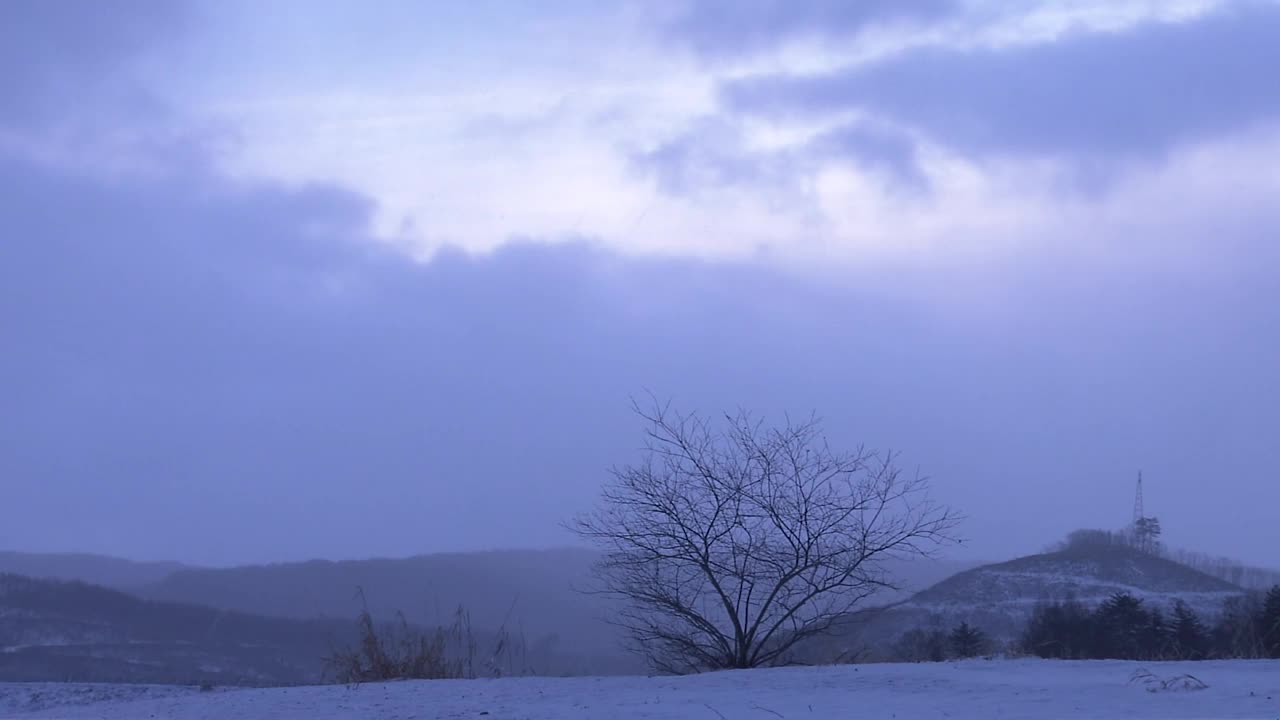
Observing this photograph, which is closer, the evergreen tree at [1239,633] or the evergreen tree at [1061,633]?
the evergreen tree at [1239,633]

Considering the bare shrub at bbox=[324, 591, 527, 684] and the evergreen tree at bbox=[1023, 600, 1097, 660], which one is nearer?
the bare shrub at bbox=[324, 591, 527, 684]

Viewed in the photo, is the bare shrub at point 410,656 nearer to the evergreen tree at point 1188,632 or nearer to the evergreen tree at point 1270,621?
the evergreen tree at point 1188,632

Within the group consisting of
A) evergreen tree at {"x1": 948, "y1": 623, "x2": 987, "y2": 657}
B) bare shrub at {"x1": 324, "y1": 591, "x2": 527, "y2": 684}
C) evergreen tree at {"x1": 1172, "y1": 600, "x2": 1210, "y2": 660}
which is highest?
evergreen tree at {"x1": 1172, "y1": 600, "x2": 1210, "y2": 660}

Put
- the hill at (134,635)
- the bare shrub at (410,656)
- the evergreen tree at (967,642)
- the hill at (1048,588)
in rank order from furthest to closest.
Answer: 1. the hill at (1048,588)
2. the hill at (134,635)
3. the bare shrub at (410,656)
4. the evergreen tree at (967,642)

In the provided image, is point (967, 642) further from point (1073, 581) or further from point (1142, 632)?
point (1073, 581)

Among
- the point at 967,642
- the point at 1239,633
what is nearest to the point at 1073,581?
the point at 1239,633

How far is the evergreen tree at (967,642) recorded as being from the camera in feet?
41.2

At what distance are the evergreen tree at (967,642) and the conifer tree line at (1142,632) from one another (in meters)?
0.53

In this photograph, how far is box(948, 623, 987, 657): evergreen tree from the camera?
12.6m

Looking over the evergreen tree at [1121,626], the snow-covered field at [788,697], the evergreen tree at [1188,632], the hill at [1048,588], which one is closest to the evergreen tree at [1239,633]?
the evergreen tree at [1188,632]

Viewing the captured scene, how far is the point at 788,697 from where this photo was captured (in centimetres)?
875

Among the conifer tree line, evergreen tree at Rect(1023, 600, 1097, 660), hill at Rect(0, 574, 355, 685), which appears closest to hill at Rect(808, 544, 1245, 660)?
evergreen tree at Rect(1023, 600, 1097, 660)

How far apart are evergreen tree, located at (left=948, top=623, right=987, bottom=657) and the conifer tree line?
53 centimetres

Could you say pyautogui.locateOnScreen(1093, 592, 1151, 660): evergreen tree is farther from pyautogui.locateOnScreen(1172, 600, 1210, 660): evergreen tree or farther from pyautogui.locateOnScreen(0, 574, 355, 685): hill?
pyautogui.locateOnScreen(0, 574, 355, 685): hill
